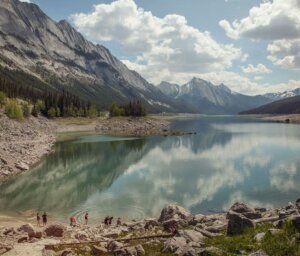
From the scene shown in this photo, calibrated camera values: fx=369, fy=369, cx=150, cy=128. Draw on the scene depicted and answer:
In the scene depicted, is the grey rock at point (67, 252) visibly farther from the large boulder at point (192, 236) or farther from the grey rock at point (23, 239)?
the large boulder at point (192, 236)

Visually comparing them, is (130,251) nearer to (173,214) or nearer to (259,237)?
(259,237)

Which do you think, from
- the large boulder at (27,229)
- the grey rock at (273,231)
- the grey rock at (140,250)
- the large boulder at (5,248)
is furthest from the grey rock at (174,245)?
the large boulder at (27,229)

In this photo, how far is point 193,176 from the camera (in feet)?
256

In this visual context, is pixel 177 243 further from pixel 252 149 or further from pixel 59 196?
pixel 252 149

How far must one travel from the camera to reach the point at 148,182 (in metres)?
73.3

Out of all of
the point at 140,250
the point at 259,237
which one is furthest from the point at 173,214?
the point at 259,237

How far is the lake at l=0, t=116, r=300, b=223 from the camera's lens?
56.7 metres

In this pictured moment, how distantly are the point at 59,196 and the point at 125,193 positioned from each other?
37.5 ft

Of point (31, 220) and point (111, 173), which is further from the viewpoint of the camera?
point (111, 173)

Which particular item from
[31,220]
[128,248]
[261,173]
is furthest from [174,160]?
[128,248]

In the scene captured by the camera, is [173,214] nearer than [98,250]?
No

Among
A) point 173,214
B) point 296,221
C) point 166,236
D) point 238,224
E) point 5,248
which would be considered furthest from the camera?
point 173,214

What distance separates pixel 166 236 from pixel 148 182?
39.8 metres

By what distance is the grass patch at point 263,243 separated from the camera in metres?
21.6
